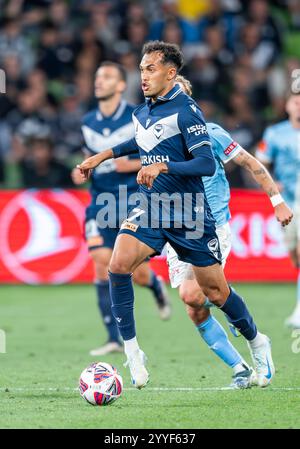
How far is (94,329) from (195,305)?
4.00m

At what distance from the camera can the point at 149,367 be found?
8.59 m

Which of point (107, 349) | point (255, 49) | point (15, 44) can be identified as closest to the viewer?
point (107, 349)

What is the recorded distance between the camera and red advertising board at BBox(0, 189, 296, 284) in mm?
14570

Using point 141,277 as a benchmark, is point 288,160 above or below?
above

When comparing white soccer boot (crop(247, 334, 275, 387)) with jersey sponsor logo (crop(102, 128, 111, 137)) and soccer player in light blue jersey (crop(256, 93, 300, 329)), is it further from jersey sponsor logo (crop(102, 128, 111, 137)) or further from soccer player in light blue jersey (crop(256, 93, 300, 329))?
soccer player in light blue jersey (crop(256, 93, 300, 329))

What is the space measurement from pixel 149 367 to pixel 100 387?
1948 mm

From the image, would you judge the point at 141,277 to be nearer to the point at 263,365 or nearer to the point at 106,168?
the point at 106,168

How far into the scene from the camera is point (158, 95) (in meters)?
7.09

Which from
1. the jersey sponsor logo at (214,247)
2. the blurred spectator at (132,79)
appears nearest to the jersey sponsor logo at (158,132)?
the jersey sponsor logo at (214,247)

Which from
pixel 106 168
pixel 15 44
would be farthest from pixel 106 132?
pixel 15 44

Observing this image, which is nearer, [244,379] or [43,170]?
[244,379]

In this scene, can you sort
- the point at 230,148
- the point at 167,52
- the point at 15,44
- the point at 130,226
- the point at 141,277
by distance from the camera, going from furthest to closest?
the point at 15,44
the point at 141,277
the point at 230,148
the point at 167,52
the point at 130,226

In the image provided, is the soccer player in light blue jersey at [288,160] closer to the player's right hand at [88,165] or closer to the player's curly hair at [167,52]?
the player's curly hair at [167,52]
